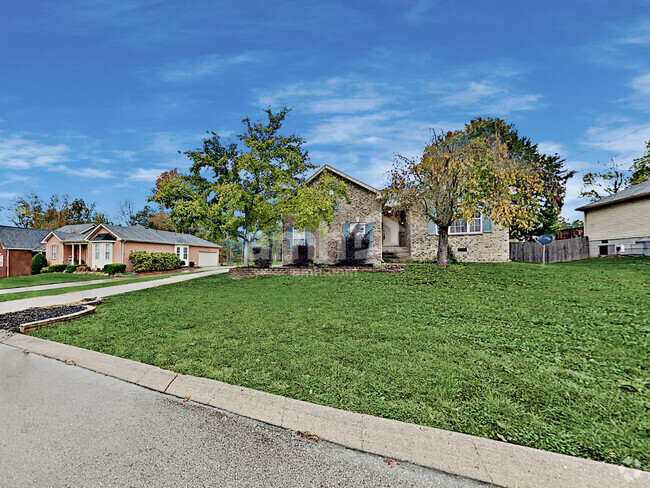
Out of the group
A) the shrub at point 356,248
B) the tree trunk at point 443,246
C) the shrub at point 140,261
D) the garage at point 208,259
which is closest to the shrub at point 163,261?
the shrub at point 140,261

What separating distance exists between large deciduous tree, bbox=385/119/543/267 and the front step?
4.05 meters

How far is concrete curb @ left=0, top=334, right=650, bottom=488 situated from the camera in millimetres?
1820

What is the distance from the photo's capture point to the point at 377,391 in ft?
9.39

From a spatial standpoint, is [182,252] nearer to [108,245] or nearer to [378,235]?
[108,245]

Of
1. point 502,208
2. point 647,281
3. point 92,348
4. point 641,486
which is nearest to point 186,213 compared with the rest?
point 92,348

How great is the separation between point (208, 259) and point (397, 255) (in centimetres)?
2600

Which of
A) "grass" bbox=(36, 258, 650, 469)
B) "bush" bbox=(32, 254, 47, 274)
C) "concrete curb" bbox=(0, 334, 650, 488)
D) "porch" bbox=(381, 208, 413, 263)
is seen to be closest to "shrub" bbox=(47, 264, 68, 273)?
"bush" bbox=(32, 254, 47, 274)

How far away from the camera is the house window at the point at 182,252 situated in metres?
30.9

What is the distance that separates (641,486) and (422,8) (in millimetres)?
12581

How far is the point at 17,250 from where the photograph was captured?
2809 centimetres

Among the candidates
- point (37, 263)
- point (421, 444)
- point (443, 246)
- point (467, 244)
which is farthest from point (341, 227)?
point (37, 263)

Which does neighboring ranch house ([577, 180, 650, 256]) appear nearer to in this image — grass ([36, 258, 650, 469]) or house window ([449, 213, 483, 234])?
house window ([449, 213, 483, 234])

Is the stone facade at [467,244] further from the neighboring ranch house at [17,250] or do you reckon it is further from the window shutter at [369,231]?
the neighboring ranch house at [17,250]

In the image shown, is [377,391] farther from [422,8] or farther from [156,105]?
[156,105]
